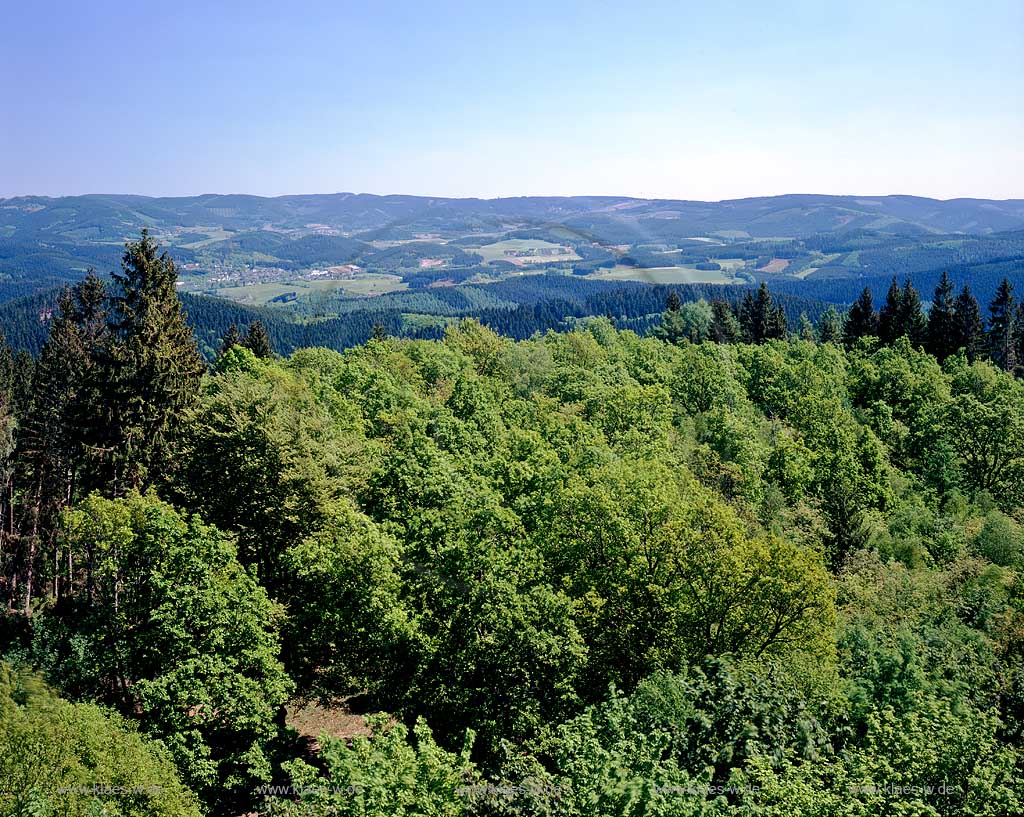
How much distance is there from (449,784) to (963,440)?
47747mm

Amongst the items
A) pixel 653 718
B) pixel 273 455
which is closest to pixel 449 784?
pixel 653 718

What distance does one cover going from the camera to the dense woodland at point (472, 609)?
48.7ft

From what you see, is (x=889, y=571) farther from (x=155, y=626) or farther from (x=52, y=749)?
(x=52, y=749)

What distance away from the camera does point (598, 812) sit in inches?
492

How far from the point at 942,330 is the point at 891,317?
5746 millimetres

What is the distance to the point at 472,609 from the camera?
21953 millimetres

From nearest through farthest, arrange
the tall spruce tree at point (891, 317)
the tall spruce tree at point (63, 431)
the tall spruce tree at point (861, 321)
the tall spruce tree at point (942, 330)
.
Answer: the tall spruce tree at point (63, 431), the tall spruce tree at point (942, 330), the tall spruce tree at point (891, 317), the tall spruce tree at point (861, 321)

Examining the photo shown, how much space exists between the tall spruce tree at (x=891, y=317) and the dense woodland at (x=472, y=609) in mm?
47359

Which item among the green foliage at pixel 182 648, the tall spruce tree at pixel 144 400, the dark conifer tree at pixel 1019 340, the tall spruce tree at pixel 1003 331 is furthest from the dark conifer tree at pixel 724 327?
the green foliage at pixel 182 648

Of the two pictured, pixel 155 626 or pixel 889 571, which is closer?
pixel 155 626

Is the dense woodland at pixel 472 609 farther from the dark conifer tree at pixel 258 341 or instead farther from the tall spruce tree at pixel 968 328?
the tall spruce tree at pixel 968 328

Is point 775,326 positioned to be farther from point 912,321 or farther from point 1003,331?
point 1003,331

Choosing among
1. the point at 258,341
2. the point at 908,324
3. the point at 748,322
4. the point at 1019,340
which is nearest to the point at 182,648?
the point at 258,341

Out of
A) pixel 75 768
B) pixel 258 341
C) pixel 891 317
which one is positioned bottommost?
pixel 75 768
